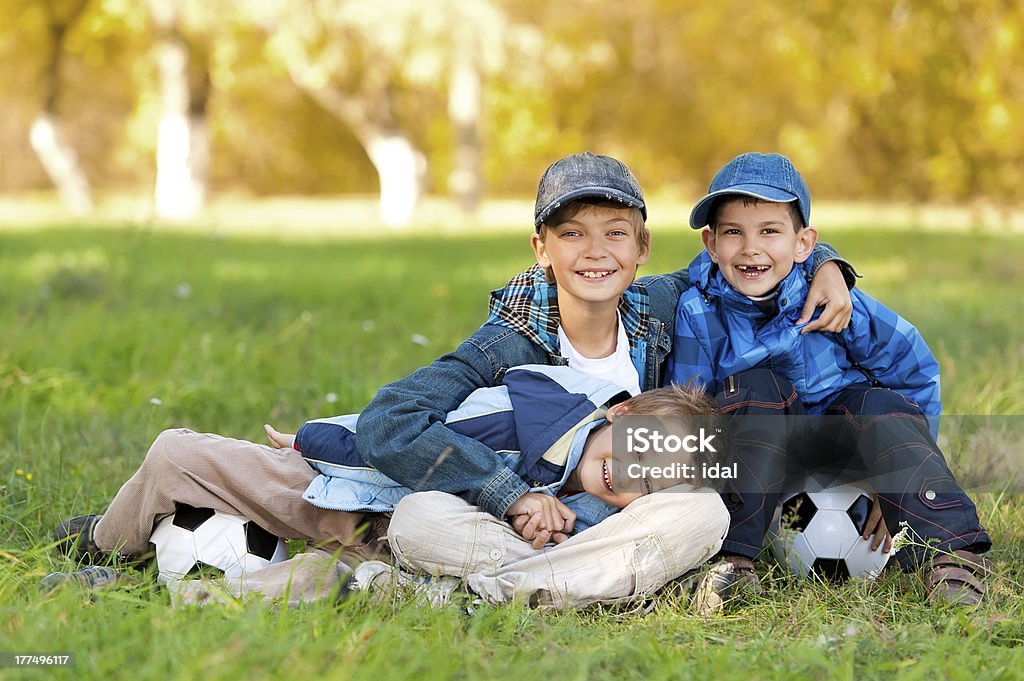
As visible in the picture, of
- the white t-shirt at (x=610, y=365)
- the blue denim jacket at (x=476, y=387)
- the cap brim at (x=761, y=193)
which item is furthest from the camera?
the white t-shirt at (x=610, y=365)

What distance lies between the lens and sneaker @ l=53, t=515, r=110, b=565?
3.22 metres

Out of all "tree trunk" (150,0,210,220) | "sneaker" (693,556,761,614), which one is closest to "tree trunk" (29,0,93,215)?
"tree trunk" (150,0,210,220)

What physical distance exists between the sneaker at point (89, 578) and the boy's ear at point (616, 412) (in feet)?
4.34

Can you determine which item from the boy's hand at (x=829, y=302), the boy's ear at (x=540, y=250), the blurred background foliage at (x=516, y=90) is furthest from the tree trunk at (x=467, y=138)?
the boy's hand at (x=829, y=302)

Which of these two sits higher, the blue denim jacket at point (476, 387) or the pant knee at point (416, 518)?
the blue denim jacket at point (476, 387)

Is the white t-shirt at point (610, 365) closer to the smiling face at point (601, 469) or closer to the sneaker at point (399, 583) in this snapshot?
the smiling face at point (601, 469)

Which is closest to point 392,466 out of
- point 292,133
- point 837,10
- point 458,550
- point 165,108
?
point 458,550

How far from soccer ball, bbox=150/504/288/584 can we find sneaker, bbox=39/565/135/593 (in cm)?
13

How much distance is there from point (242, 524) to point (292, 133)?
3118 cm

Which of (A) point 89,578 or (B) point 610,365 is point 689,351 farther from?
(A) point 89,578

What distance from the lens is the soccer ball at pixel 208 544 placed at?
123 inches

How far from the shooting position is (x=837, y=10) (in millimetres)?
9133

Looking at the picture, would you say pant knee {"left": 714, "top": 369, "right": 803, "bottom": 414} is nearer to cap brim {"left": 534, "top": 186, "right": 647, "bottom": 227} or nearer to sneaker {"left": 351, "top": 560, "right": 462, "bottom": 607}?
cap brim {"left": 534, "top": 186, "right": 647, "bottom": 227}

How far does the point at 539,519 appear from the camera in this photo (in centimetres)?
306
